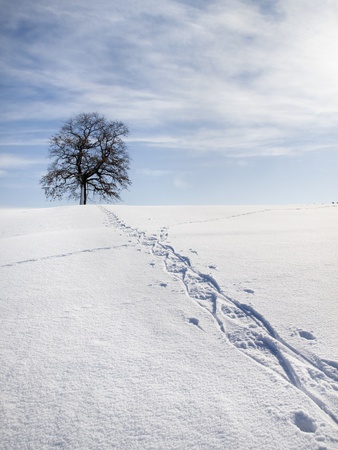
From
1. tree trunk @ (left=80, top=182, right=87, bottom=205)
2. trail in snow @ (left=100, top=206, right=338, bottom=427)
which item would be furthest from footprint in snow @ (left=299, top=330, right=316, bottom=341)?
tree trunk @ (left=80, top=182, right=87, bottom=205)

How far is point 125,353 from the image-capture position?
8.85 ft

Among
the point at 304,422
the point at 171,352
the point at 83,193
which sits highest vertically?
the point at 83,193

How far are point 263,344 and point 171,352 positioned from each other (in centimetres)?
80

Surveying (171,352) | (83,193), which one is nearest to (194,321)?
(171,352)

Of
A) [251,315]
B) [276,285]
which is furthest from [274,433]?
[276,285]

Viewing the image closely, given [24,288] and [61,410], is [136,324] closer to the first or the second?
[61,410]

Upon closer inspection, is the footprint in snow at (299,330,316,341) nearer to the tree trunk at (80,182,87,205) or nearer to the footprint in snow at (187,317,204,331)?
the footprint in snow at (187,317,204,331)

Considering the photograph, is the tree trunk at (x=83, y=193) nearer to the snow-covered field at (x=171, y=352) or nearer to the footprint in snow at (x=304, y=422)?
the snow-covered field at (x=171, y=352)

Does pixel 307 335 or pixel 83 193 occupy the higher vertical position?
pixel 83 193

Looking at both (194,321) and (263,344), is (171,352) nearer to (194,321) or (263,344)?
(194,321)

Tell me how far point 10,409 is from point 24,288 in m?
2.22

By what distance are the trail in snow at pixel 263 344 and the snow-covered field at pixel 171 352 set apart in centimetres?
1

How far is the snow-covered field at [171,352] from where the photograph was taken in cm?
196

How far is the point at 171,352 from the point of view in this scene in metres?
2.72
